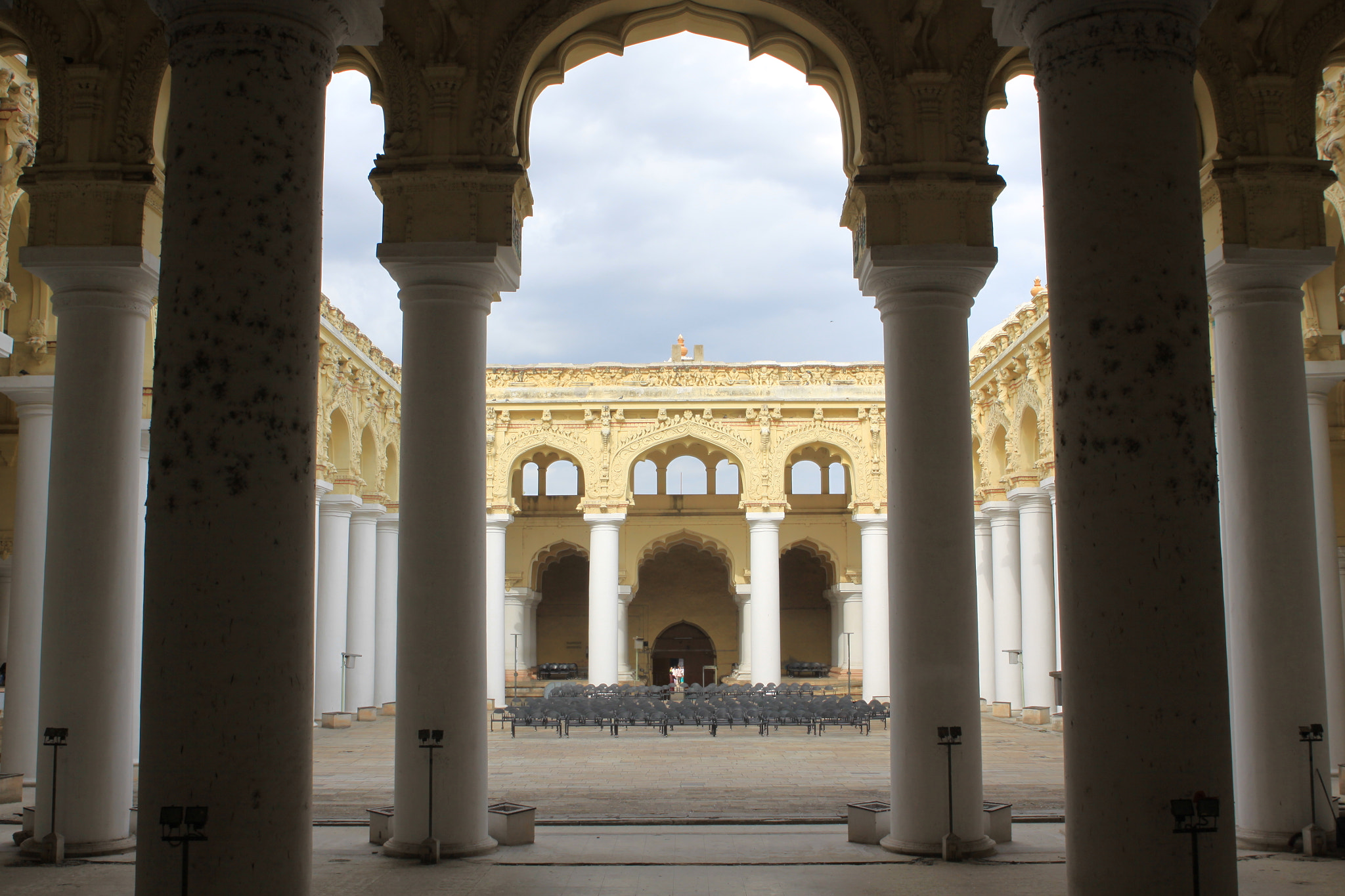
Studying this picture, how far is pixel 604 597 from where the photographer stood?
2438 centimetres

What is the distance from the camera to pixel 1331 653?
9.37 meters

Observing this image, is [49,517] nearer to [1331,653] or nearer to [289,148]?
[289,148]

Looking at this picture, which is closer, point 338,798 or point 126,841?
point 126,841

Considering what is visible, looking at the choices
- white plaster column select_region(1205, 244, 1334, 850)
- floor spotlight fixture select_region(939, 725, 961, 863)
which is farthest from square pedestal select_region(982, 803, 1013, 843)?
white plaster column select_region(1205, 244, 1334, 850)

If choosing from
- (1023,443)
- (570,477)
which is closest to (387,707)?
(570,477)

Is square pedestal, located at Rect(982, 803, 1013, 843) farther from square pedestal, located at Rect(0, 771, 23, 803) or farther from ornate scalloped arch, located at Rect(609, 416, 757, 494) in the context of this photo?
ornate scalloped arch, located at Rect(609, 416, 757, 494)

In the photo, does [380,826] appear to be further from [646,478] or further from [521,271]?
[646,478]

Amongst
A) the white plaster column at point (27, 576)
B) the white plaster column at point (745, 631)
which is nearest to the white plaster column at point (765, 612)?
the white plaster column at point (745, 631)

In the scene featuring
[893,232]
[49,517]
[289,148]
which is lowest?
[49,517]

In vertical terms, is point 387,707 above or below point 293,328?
below

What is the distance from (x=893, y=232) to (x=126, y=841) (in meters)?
6.03

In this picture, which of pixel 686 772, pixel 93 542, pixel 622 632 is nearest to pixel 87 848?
pixel 93 542

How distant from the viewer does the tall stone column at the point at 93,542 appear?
23.0 ft

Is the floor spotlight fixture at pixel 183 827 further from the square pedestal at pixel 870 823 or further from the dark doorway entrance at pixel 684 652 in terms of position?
the dark doorway entrance at pixel 684 652
